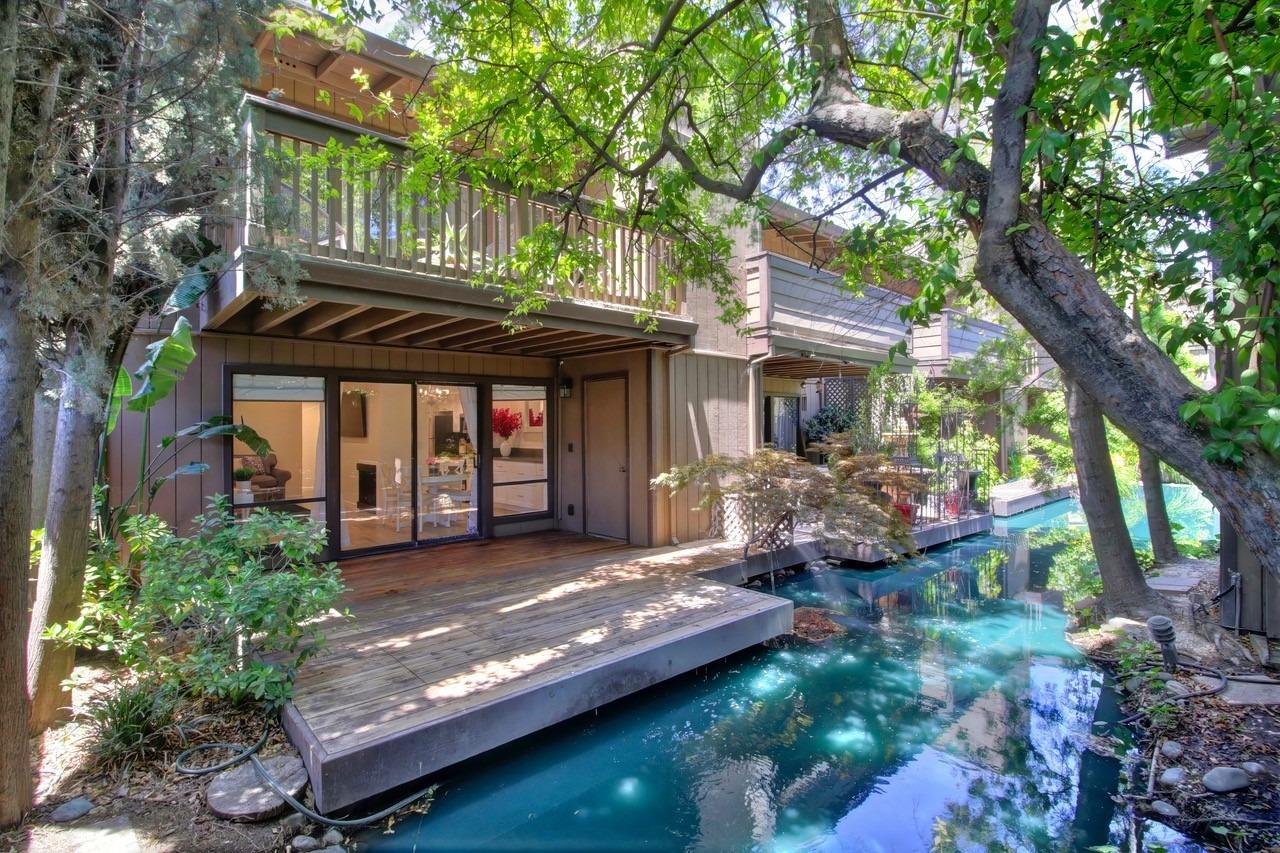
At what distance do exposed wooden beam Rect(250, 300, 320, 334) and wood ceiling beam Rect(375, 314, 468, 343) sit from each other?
0.96m

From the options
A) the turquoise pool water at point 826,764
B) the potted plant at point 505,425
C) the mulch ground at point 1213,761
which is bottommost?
the turquoise pool water at point 826,764

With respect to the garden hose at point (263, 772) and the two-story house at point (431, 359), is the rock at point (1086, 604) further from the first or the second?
the garden hose at point (263, 772)

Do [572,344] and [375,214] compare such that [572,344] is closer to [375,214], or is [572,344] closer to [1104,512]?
[375,214]

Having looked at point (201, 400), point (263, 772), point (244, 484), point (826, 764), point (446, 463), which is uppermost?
point (201, 400)

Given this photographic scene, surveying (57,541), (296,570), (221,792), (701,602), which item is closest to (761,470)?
(701,602)

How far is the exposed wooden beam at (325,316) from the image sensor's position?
571cm

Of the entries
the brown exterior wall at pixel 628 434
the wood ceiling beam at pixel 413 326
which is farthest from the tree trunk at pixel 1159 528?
the wood ceiling beam at pixel 413 326

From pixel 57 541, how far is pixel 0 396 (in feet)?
4.60

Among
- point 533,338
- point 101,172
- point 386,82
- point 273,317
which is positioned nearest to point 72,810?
point 101,172

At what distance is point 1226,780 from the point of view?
3.36m

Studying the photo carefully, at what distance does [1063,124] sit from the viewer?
3.67 meters

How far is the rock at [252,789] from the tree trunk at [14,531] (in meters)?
0.82

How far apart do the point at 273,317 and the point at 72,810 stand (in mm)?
4167

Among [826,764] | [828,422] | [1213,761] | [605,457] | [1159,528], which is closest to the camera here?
[1213,761]
